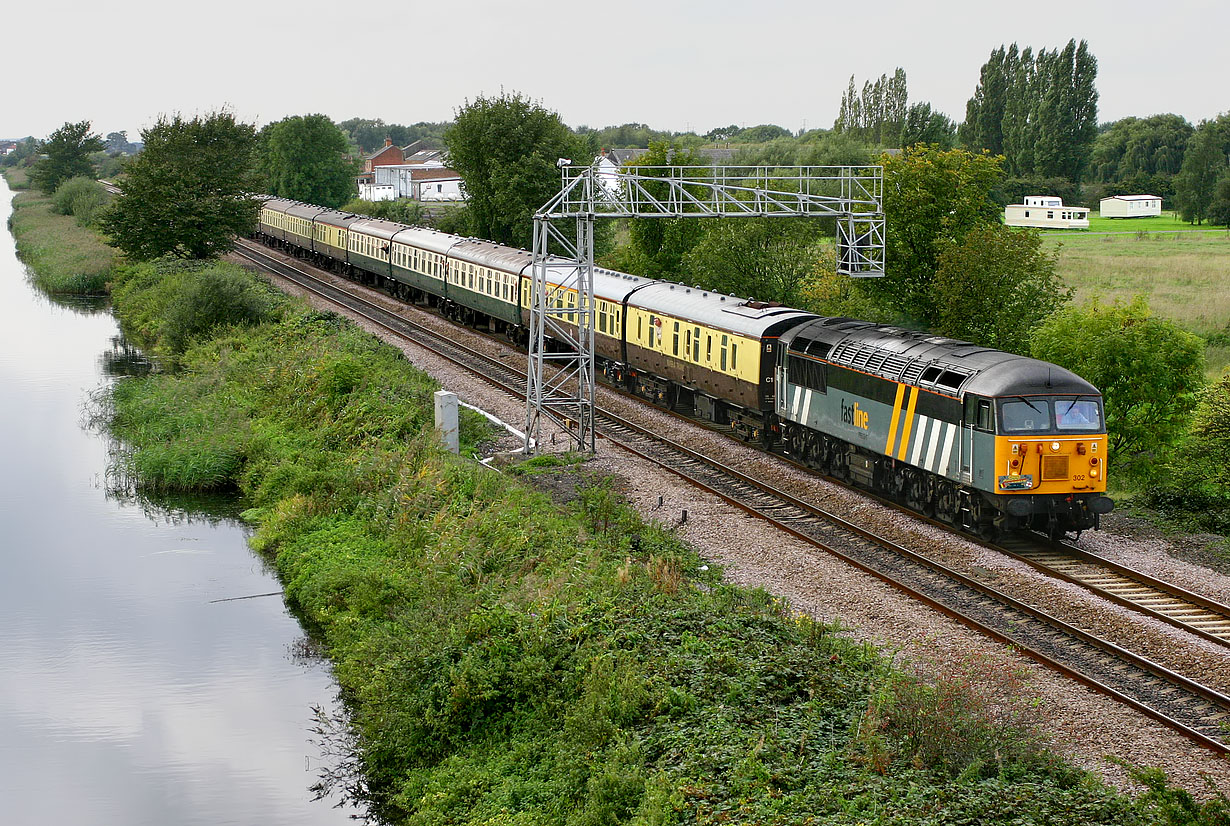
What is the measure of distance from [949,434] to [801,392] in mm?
5280

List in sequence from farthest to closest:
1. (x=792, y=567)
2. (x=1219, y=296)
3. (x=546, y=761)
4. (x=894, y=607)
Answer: (x=1219, y=296)
(x=792, y=567)
(x=894, y=607)
(x=546, y=761)

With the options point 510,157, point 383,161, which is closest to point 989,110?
point 510,157

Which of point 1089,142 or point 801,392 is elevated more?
point 1089,142

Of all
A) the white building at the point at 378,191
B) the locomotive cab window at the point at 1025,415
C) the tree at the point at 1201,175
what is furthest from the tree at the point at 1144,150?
the locomotive cab window at the point at 1025,415

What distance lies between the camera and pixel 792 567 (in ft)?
61.8

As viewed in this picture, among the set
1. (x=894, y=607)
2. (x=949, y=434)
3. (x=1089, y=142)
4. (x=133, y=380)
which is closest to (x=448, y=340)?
(x=133, y=380)

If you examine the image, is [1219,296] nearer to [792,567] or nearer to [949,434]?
[949,434]

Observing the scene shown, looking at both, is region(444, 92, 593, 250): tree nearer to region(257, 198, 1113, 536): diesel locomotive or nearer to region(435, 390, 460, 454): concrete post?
region(257, 198, 1113, 536): diesel locomotive

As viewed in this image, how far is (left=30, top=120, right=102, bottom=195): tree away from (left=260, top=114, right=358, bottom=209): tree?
29.2 metres

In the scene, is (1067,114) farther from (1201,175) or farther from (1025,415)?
(1025,415)

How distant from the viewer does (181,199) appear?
180 feet

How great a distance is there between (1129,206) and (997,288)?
80.4m

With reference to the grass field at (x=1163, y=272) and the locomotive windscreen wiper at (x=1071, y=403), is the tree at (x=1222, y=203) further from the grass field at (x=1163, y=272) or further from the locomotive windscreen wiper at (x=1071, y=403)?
the locomotive windscreen wiper at (x=1071, y=403)

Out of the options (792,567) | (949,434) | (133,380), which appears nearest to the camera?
(792,567)
